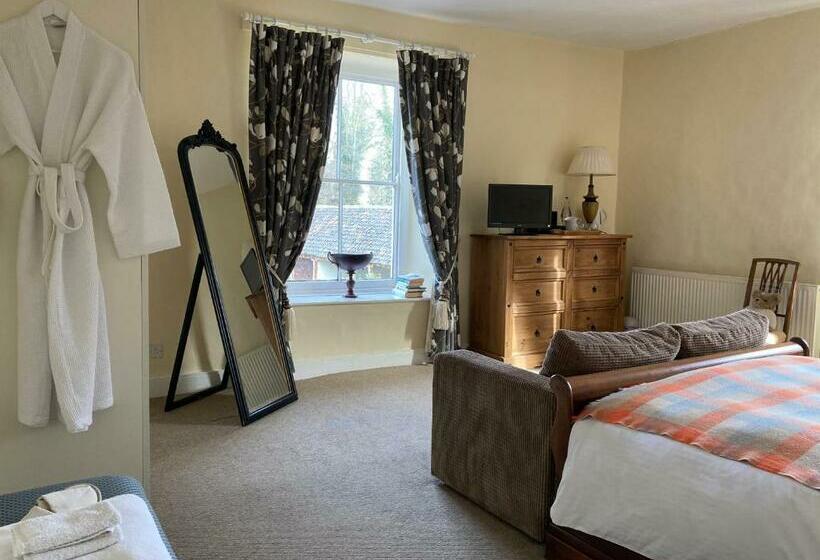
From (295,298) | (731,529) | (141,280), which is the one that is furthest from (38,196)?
(295,298)

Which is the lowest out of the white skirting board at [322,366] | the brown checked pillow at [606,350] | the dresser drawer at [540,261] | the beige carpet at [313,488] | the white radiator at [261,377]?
the beige carpet at [313,488]

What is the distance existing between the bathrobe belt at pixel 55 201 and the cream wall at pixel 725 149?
15.6 feet

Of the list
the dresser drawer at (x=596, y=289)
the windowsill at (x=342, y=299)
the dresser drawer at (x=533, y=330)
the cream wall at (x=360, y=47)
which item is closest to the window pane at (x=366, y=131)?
the cream wall at (x=360, y=47)

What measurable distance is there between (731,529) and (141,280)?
79.9 inches

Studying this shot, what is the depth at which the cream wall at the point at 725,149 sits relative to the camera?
4.74 metres

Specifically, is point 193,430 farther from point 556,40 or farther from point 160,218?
point 556,40

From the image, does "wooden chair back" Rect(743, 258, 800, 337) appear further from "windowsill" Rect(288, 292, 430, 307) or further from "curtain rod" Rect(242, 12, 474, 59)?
"curtain rod" Rect(242, 12, 474, 59)

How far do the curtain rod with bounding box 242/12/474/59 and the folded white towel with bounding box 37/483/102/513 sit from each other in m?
3.50

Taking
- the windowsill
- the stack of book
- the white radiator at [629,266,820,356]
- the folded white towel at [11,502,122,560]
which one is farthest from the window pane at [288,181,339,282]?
the folded white towel at [11,502,122,560]

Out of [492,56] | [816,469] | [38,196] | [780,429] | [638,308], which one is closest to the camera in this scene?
[816,469]

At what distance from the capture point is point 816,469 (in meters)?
1.64

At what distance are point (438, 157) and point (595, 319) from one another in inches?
75.4

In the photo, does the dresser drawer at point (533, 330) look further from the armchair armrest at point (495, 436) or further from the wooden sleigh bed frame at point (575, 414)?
the wooden sleigh bed frame at point (575, 414)

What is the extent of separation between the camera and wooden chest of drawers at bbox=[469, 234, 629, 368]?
16.6ft
